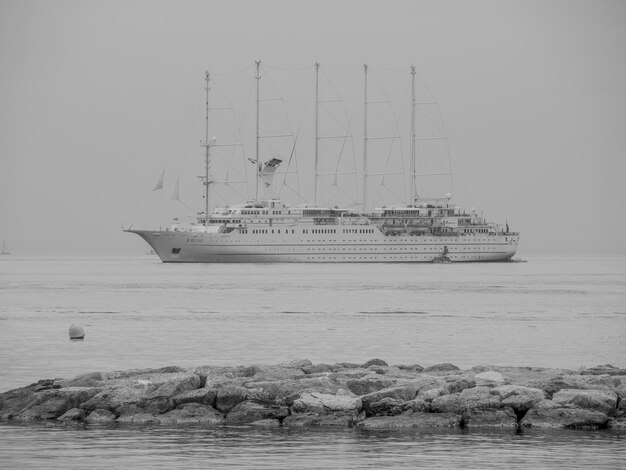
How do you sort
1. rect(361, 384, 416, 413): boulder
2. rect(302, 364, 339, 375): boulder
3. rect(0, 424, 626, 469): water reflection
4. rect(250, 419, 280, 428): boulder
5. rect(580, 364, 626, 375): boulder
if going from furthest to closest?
rect(580, 364, 626, 375): boulder → rect(302, 364, 339, 375): boulder → rect(361, 384, 416, 413): boulder → rect(250, 419, 280, 428): boulder → rect(0, 424, 626, 469): water reflection

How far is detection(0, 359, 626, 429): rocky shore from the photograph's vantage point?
1750cm

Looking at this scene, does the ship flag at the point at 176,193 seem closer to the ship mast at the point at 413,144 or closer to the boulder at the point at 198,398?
the ship mast at the point at 413,144

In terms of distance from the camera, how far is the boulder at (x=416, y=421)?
1741cm

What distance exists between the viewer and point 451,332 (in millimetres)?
36844

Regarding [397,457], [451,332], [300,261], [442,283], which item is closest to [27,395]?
[397,457]

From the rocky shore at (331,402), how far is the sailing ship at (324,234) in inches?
3999

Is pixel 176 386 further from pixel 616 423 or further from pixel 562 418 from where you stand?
pixel 616 423

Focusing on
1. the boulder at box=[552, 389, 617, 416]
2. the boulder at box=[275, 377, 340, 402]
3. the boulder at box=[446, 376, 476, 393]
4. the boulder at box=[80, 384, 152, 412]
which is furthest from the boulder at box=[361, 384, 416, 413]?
the boulder at box=[80, 384, 152, 412]

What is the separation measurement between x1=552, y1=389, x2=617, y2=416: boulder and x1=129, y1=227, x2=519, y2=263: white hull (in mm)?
103160

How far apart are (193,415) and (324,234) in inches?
4225

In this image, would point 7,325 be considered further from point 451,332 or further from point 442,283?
point 442,283

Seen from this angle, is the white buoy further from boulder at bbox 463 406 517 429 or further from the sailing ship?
the sailing ship

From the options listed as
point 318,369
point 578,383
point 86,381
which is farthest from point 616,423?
point 86,381

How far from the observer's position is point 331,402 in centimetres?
1795
